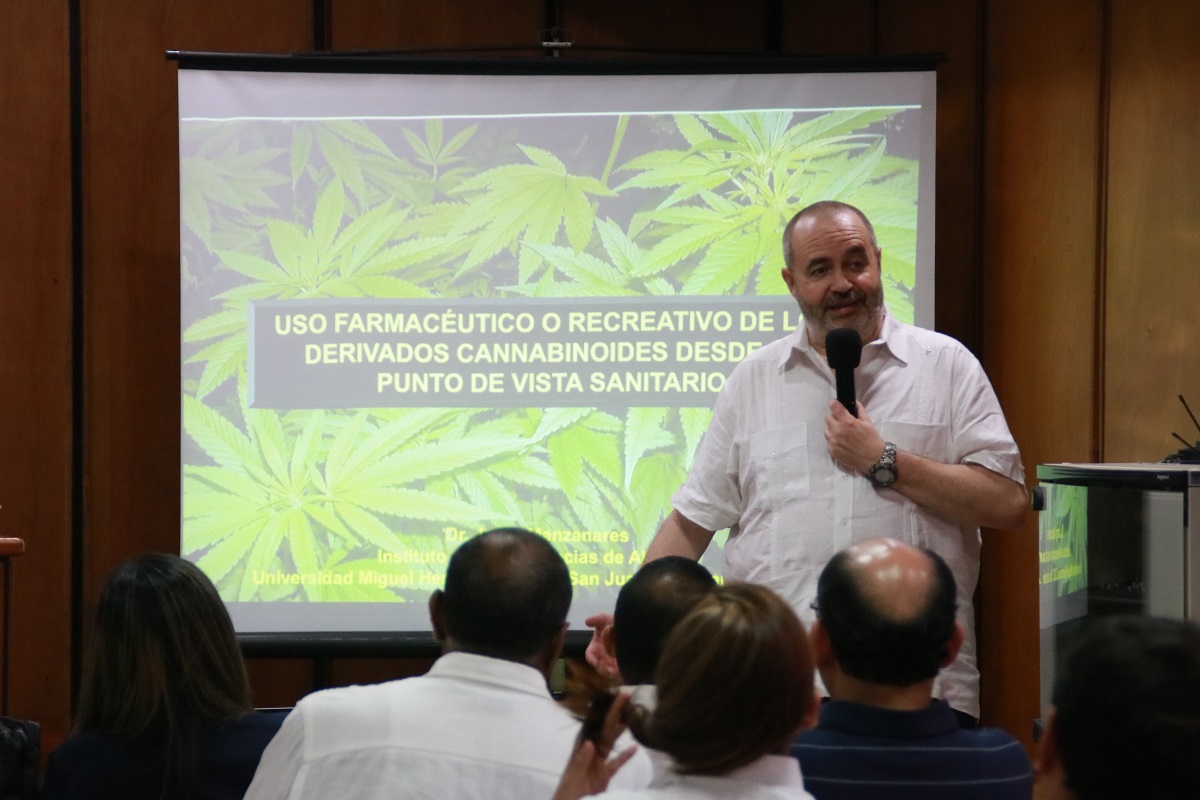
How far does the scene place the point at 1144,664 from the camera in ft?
3.45

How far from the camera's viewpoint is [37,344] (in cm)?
403

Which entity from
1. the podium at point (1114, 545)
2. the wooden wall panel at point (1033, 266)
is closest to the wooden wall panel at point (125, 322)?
the wooden wall panel at point (1033, 266)

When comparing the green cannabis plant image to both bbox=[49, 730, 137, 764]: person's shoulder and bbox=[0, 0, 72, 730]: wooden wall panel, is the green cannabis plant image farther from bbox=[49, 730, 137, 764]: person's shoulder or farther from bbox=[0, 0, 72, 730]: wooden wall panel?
bbox=[49, 730, 137, 764]: person's shoulder

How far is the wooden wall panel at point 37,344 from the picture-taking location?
400 centimetres

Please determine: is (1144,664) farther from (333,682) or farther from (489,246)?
(333,682)

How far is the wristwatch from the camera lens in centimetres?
248

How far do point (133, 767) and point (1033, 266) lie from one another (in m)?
3.02

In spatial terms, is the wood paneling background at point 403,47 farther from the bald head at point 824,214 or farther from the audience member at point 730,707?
the audience member at point 730,707

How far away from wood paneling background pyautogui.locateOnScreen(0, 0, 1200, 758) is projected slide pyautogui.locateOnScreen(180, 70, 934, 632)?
376mm

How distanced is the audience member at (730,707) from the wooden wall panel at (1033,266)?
278cm

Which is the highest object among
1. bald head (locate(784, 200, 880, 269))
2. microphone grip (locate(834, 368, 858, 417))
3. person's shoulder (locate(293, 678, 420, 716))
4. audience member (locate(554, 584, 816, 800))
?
bald head (locate(784, 200, 880, 269))

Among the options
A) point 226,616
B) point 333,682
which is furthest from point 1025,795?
point 333,682

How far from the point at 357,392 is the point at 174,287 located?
78cm

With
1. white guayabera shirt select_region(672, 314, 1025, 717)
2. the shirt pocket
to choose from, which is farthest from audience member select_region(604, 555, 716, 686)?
the shirt pocket
